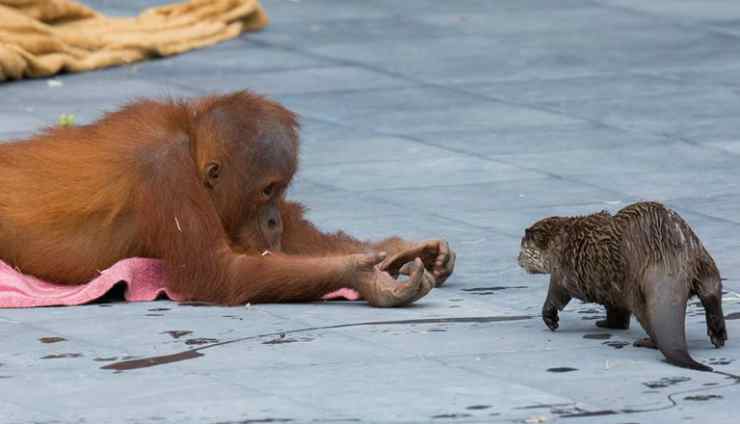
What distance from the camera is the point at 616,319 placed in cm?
748

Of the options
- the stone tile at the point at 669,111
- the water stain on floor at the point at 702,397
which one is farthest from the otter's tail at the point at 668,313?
the stone tile at the point at 669,111

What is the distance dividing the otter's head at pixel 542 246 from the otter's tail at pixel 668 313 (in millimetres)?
581

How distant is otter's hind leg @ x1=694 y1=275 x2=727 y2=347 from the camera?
7074 millimetres

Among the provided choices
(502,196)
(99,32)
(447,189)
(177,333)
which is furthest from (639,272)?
(99,32)

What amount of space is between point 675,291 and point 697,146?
4.60 m

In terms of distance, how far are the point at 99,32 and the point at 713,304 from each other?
839 centimetres

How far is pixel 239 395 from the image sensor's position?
6.45 metres

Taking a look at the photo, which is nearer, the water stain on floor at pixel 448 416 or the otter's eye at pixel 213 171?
the water stain on floor at pixel 448 416

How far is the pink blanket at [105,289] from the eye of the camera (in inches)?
316

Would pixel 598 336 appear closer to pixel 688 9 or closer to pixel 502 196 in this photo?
pixel 502 196

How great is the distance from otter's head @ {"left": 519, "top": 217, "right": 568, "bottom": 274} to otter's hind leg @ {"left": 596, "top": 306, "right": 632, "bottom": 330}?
28cm

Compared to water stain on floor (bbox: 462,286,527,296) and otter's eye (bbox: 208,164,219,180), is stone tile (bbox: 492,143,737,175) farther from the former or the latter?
otter's eye (bbox: 208,164,219,180)

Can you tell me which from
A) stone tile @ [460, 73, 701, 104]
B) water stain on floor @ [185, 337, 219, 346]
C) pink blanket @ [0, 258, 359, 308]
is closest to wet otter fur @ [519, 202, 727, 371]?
pink blanket @ [0, 258, 359, 308]

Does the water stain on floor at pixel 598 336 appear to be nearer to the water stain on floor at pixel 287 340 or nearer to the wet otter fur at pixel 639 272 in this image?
the wet otter fur at pixel 639 272
